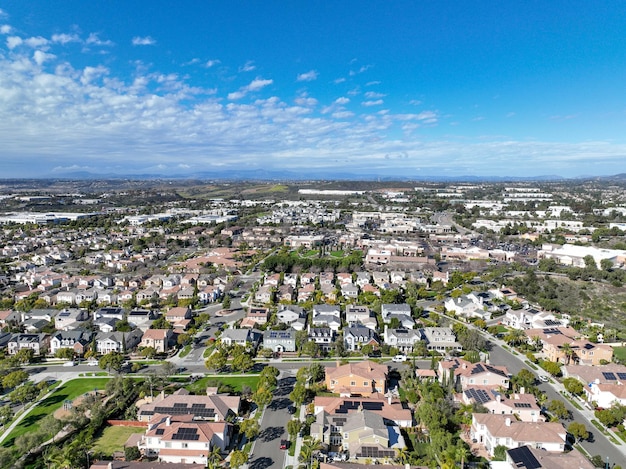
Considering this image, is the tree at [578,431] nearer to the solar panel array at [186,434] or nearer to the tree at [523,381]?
the tree at [523,381]

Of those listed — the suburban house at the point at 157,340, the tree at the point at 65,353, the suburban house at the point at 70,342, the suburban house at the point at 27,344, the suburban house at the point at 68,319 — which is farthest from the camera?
the suburban house at the point at 68,319

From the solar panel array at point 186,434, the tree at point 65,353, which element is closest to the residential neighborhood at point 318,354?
the solar panel array at point 186,434

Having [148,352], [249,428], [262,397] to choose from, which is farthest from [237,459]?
[148,352]

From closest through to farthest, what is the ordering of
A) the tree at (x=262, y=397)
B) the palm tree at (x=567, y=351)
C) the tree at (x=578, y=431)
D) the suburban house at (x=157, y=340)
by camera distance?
the tree at (x=578, y=431) → the tree at (x=262, y=397) → the palm tree at (x=567, y=351) → the suburban house at (x=157, y=340)

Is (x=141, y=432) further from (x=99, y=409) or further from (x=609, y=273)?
(x=609, y=273)

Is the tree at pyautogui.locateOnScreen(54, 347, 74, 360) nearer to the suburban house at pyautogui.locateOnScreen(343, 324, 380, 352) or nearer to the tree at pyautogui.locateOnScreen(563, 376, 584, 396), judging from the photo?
the suburban house at pyautogui.locateOnScreen(343, 324, 380, 352)

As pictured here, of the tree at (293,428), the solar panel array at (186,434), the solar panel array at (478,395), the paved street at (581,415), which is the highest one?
the solar panel array at (186,434)
